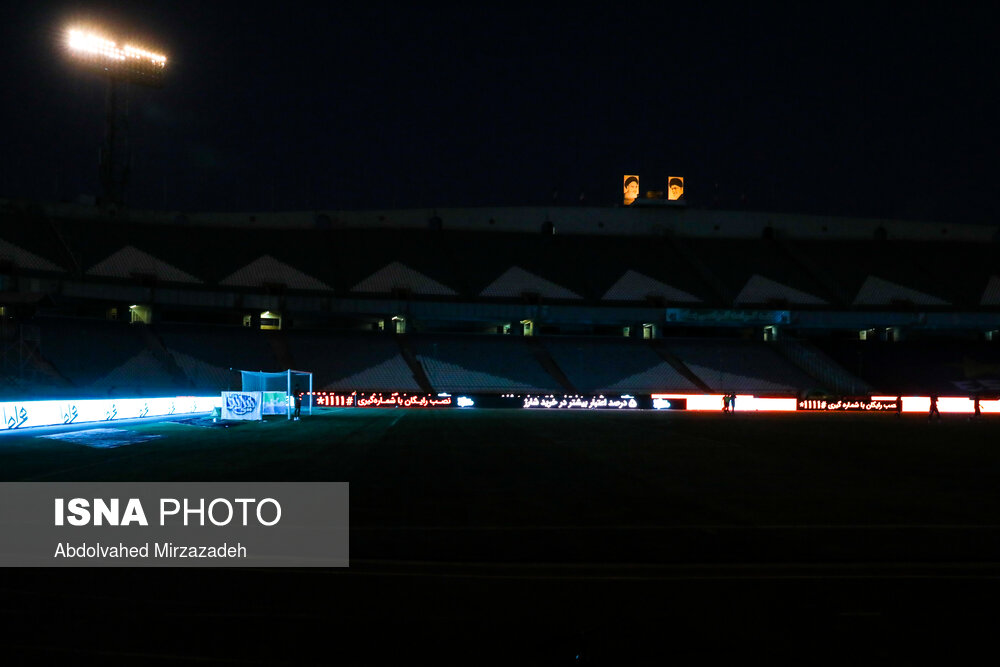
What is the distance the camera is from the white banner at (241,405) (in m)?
39.8

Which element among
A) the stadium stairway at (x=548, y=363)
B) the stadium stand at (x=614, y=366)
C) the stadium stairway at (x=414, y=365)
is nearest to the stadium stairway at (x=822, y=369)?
the stadium stand at (x=614, y=366)

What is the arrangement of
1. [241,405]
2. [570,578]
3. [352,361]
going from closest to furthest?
[570,578] < [241,405] < [352,361]

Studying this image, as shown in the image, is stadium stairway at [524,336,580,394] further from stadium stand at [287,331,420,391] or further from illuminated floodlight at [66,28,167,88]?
illuminated floodlight at [66,28,167,88]

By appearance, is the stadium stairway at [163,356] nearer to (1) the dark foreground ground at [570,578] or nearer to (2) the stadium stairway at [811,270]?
(1) the dark foreground ground at [570,578]

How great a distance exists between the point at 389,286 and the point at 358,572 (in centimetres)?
6281

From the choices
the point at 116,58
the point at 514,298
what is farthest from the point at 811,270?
the point at 116,58

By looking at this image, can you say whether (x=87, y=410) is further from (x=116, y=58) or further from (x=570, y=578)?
(x=116, y=58)

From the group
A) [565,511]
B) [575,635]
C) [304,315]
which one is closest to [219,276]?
[304,315]

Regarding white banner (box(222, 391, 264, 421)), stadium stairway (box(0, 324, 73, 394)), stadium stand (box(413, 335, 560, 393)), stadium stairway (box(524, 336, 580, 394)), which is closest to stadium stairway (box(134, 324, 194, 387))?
stadium stairway (box(0, 324, 73, 394))

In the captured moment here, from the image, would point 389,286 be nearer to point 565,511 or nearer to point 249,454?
point 249,454

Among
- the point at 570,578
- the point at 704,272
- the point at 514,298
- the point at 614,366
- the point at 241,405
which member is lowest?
the point at 570,578

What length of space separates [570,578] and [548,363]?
5716 centimetres

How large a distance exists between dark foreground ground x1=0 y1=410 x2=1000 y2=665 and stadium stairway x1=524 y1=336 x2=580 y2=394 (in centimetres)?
4199

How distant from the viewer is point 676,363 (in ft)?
221
